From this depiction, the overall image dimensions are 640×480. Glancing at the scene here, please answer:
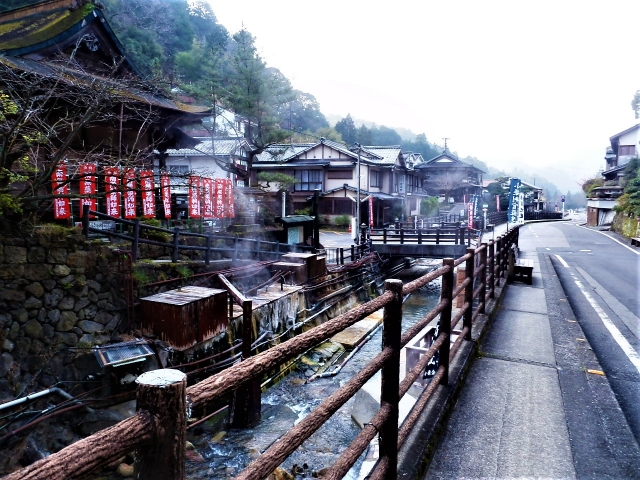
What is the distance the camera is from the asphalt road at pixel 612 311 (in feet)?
14.5

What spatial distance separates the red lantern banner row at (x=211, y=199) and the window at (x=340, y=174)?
21.4m

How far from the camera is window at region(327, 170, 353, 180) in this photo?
3725cm

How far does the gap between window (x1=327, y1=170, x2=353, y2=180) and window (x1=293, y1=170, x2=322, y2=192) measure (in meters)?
0.90

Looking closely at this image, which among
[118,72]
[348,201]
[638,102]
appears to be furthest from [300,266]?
[638,102]

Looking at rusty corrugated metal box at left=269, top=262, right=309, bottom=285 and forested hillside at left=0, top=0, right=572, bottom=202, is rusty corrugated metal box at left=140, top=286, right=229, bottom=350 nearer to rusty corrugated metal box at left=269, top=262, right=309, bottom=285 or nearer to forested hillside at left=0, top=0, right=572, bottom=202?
rusty corrugated metal box at left=269, top=262, right=309, bottom=285

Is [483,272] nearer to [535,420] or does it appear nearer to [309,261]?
[535,420]

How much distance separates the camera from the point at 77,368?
856cm

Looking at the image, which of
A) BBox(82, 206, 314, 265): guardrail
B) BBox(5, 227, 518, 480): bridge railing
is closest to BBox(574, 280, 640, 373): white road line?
BBox(5, 227, 518, 480): bridge railing

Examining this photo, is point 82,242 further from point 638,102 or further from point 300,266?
point 638,102

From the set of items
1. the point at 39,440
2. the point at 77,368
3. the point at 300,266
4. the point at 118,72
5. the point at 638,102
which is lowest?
the point at 39,440

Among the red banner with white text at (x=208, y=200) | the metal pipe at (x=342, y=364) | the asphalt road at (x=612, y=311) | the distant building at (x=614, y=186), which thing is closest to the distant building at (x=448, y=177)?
the distant building at (x=614, y=186)

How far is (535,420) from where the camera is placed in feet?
11.7

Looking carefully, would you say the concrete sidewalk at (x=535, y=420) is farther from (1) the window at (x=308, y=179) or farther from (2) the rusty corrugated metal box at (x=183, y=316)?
(1) the window at (x=308, y=179)

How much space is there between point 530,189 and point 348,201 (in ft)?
156
